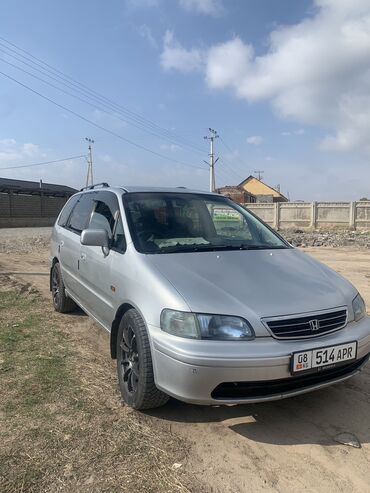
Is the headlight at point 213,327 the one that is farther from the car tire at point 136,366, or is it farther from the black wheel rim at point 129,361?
the black wheel rim at point 129,361

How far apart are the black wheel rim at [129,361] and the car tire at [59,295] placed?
2565 millimetres

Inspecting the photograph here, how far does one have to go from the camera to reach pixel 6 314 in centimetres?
596

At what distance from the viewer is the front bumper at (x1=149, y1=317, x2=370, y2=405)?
2.69m

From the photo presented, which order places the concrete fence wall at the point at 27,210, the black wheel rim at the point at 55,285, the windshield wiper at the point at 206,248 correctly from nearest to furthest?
1. the windshield wiper at the point at 206,248
2. the black wheel rim at the point at 55,285
3. the concrete fence wall at the point at 27,210

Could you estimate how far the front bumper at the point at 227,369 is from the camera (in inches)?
106

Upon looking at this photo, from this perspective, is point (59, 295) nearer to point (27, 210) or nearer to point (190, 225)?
point (190, 225)

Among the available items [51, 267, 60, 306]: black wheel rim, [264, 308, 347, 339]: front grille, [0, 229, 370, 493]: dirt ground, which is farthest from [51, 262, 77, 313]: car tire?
[264, 308, 347, 339]: front grille

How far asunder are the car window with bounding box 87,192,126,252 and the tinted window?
18cm

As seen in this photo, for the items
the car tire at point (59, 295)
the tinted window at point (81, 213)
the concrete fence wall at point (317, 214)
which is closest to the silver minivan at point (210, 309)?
the tinted window at point (81, 213)

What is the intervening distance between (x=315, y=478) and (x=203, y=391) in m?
0.81

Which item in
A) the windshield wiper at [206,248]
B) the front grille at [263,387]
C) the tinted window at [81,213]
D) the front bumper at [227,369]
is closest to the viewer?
the front bumper at [227,369]

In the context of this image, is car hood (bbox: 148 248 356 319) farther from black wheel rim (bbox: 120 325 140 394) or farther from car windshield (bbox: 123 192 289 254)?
black wheel rim (bbox: 120 325 140 394)

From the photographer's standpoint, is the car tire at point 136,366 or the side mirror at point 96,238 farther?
the side mirror at point 96,238

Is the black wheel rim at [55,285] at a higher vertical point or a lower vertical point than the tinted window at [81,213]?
lower
